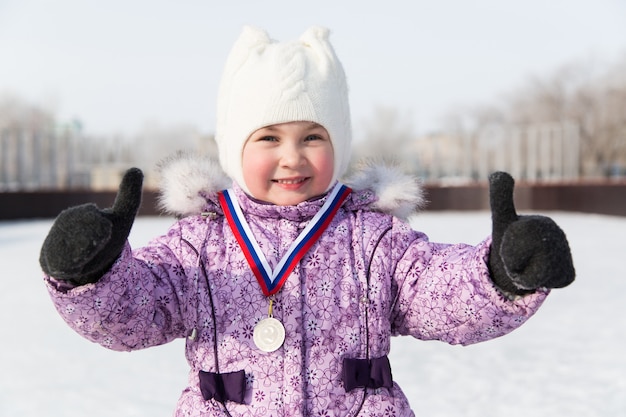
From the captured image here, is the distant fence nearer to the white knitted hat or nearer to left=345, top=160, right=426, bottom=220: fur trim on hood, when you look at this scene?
left=345, top=160, right=426, bottom=220: fur trim on hood

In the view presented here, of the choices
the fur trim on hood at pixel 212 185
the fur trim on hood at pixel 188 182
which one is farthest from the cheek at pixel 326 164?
the fur trim on hood at pixel 188 182

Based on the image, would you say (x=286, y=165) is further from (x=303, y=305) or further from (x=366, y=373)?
(x=366, y=373)

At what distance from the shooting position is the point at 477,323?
5.12 ft

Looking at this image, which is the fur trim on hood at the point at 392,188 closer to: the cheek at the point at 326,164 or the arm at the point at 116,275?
the cheek at the point at 326,164

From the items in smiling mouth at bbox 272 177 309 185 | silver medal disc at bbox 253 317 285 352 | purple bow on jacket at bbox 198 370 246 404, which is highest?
smiling mouth at bbox 272 177 309 185

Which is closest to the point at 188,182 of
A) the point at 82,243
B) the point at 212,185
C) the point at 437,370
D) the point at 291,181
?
the point at 212,185

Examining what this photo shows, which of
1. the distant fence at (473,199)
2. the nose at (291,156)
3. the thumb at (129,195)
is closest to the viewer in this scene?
the thumb at (129,195)

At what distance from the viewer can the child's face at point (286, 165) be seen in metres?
1.68

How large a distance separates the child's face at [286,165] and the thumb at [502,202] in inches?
17.4

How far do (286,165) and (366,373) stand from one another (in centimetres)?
47

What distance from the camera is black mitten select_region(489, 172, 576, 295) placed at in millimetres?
1291

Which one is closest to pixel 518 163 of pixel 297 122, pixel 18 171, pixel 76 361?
pixel 18 171

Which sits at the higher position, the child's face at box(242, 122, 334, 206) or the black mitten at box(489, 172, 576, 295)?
the child's face at box(242, 122, 334, 206)

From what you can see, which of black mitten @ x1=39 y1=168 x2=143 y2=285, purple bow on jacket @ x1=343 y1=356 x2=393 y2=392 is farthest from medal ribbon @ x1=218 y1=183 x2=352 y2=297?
black mitten @ x1=39 y1=168 x2=143 y2=285
